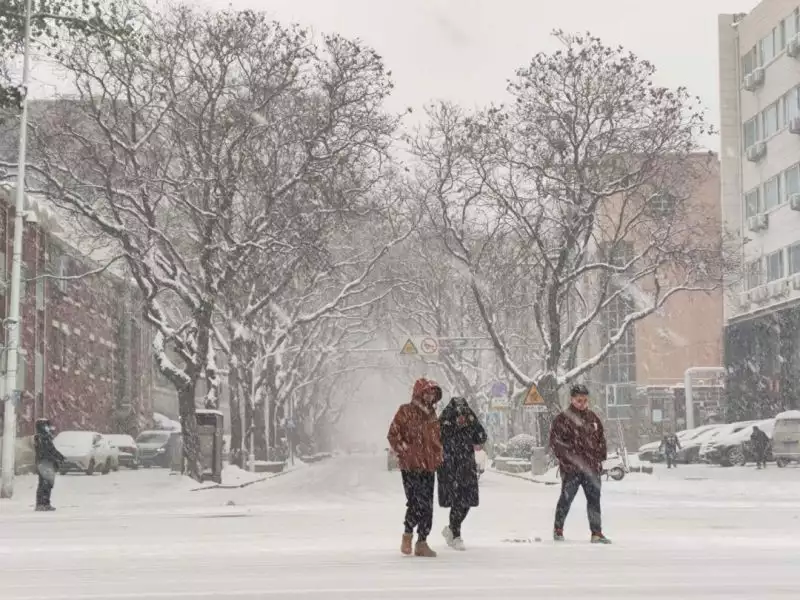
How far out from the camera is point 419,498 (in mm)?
12297

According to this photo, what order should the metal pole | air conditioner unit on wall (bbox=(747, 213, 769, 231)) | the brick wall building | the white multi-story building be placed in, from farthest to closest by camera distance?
air conditioner unit on wall (bbox=(747, 213, 769, 231))
the white multi-story building
the brick wall building
the metal pole

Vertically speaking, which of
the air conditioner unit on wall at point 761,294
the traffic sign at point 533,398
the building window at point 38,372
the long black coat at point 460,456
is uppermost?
the air conditioner unit on wall at point 761,294

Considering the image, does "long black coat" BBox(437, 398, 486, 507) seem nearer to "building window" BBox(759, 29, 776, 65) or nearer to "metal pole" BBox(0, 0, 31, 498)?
"metal pole" BBox(0, 0, 31, 498)

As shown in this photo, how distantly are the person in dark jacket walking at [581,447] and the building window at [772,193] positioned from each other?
4127cm

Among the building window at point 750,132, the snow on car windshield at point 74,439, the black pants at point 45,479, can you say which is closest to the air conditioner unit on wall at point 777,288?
the building window at point 750,132

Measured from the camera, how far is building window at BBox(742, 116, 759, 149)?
55250mm

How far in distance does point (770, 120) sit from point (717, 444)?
48.0ft

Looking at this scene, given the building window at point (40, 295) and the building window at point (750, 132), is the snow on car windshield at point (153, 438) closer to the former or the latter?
the building window at point (40, 295)

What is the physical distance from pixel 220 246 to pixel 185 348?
3.29 m

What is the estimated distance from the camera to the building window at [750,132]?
55.2 meters

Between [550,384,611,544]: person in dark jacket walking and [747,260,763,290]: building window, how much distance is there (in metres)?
41.2

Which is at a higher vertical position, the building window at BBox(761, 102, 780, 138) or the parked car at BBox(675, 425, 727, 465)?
the building window at BBox(761, 102, 780, 138)

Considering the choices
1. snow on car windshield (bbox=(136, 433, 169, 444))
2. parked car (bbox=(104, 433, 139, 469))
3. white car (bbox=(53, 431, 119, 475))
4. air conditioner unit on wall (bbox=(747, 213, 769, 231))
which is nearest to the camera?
white car (bbox=(53, 431, 119, 475))

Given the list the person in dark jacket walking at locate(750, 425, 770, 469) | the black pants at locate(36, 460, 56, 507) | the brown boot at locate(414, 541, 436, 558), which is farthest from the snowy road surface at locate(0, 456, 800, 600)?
the person in dark jacket walking at locate(750, 425, 770, 469)
